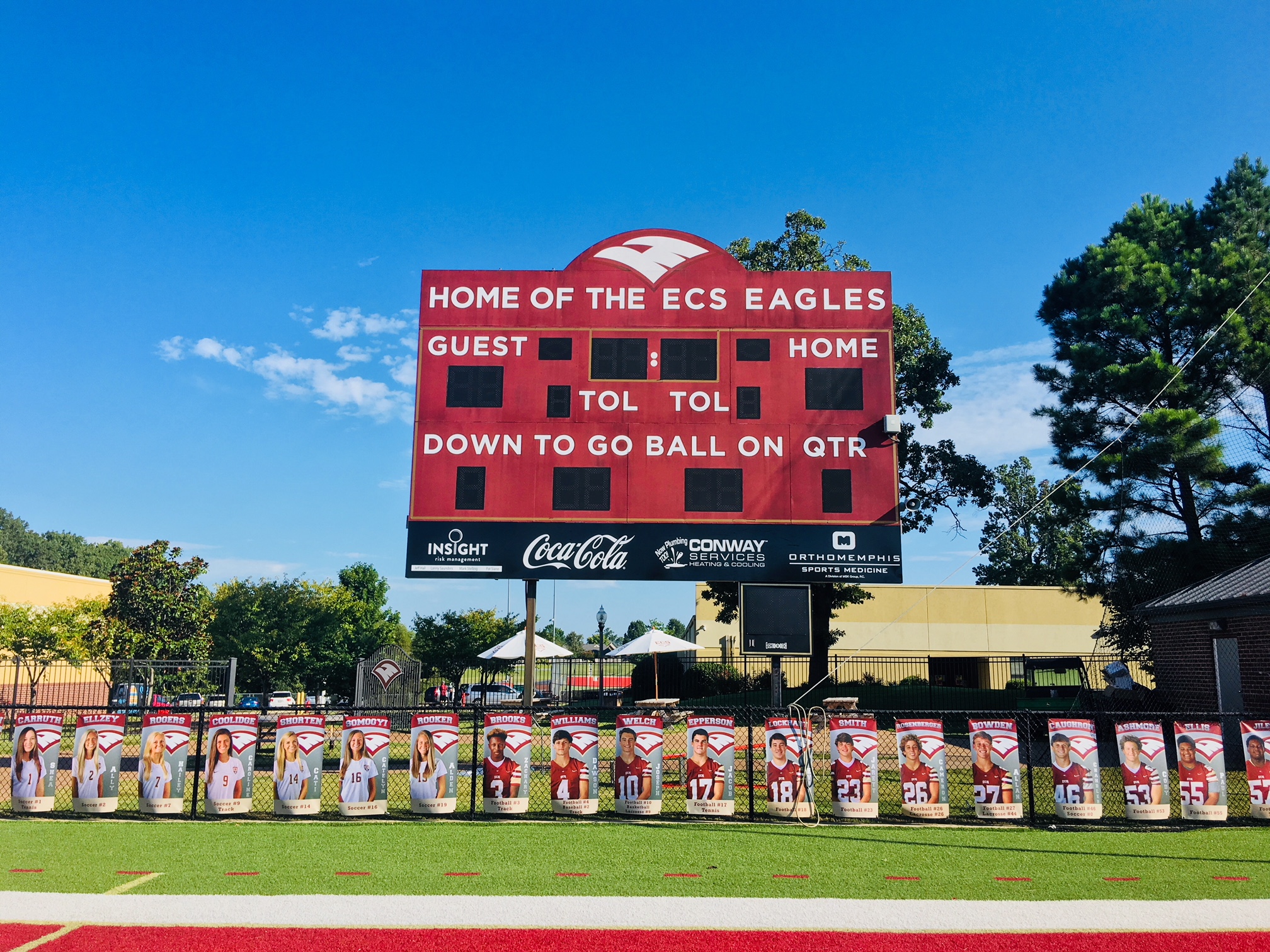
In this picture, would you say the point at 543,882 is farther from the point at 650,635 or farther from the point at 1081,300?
the point at 1081,300

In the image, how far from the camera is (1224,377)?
2336 centimetres

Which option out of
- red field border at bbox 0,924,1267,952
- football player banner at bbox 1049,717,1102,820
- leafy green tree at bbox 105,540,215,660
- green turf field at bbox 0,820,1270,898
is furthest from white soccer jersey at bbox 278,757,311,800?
leafy green tree at bbox 105,540,215,660

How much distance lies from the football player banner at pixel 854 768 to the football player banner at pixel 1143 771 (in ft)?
9.05

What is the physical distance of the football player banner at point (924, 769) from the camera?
10.1 m

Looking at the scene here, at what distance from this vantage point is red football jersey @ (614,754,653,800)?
34.0ft

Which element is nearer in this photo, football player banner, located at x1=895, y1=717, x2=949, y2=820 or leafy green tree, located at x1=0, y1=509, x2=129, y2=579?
football player banner, located at x1=895, y1=717, x2=949, y2=820

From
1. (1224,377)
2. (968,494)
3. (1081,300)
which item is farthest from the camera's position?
(968,494)

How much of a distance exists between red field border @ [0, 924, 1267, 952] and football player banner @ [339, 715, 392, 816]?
3.80 metres

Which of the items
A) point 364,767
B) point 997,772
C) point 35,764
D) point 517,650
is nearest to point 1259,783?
point 997,772

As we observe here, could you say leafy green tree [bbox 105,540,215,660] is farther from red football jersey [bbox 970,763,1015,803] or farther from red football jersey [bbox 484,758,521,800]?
red football jersey [bbox 970,763,1015,803]

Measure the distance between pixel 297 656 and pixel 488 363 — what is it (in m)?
19.9

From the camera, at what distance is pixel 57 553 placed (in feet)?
328

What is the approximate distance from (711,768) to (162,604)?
81.6 ft

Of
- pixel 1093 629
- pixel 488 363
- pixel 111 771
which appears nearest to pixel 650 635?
pixel 488 363
